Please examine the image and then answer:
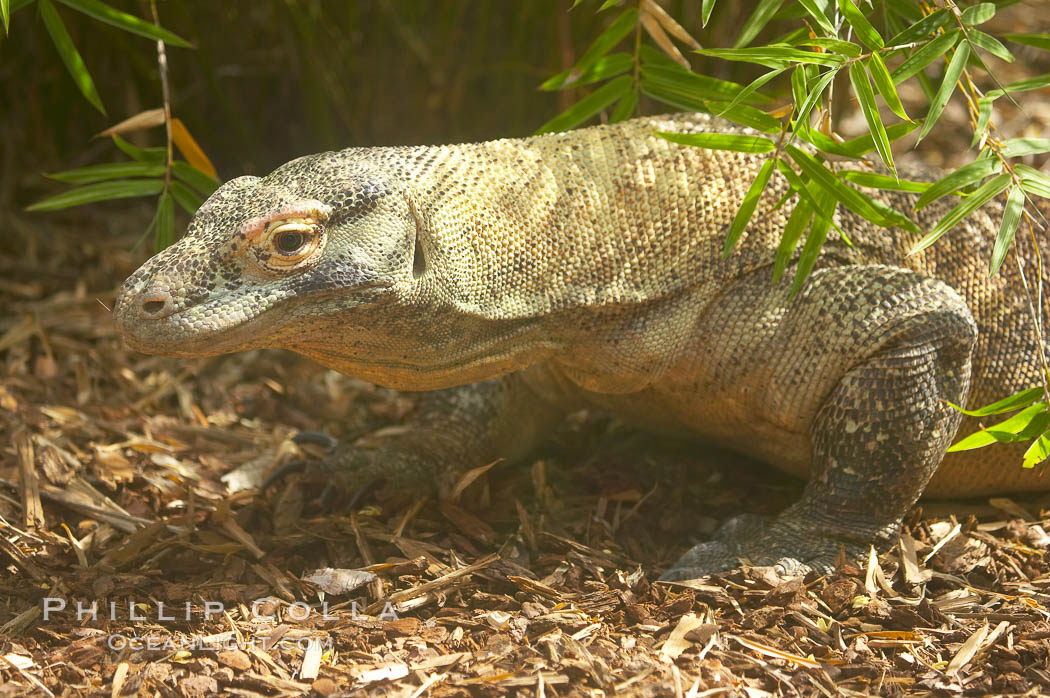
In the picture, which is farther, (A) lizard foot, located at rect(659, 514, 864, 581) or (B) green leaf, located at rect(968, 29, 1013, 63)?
(A) lizard foot, located at rect(659, 514, 864, 581)

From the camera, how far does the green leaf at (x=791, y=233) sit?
11.1 feet

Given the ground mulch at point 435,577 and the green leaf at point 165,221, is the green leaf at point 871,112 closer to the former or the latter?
the ground mulch at point 435,577

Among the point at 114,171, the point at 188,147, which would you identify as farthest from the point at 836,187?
the point at 114,171

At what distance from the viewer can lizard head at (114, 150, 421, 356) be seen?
294 cm

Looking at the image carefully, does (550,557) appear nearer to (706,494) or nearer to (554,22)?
(706,494)

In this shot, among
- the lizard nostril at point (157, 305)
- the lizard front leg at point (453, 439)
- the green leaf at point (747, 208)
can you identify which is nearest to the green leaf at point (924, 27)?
the green leaf at point (747, 208)

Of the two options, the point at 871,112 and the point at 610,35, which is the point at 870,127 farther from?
the point at 610,35

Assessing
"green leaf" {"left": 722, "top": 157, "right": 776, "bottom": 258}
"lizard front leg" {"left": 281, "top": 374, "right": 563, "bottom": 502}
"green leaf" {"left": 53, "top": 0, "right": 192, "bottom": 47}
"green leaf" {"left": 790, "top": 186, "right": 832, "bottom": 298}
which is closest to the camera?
"green leaf" {"left": 722, "top": 157, "right": 776, "bottom": 258}

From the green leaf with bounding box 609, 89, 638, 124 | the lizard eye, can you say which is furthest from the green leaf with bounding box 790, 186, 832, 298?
the lizard eye

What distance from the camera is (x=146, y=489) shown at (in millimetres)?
4219

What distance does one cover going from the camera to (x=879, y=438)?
3.55m

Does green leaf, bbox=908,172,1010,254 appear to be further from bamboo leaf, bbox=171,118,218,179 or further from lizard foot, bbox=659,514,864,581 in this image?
bamboo leaf, bbox=171,118,218,179

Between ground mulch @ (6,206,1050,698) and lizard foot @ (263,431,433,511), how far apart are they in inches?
3.2

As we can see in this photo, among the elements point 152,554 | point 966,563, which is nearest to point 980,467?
point 966,563
